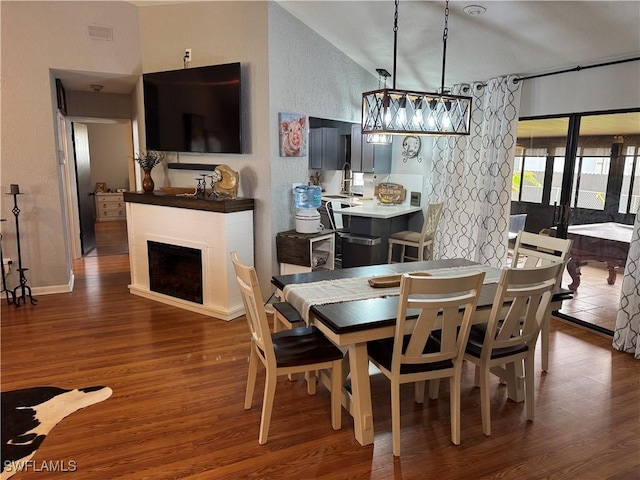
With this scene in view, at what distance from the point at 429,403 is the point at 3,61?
5013mm

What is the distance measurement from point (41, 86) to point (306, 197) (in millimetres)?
2982

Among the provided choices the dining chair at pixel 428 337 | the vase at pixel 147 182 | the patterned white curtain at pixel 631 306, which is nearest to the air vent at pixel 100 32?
the vase at pixel 147 182

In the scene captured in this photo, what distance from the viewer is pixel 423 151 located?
5.59 meters

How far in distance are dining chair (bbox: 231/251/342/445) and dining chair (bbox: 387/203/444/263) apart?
2.84 meters

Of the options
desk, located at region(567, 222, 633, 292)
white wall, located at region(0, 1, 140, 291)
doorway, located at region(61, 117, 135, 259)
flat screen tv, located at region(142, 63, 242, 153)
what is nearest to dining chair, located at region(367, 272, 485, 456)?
desk, located at region(567, 222, 633, 292)

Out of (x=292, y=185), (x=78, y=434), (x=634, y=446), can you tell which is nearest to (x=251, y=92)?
(x=292, y=185)

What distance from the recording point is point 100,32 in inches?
181

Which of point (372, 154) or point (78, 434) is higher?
point (372, 154)

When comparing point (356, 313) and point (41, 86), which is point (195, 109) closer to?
point (41, 86)

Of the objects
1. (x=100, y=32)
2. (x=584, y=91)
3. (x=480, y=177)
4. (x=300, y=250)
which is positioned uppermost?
(x=100, y=32)

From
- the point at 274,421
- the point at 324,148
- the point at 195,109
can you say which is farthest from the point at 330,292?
the point at 324,148

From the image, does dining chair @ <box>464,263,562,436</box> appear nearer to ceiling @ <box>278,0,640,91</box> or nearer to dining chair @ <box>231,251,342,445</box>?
dining chair @ <box>231,251,342,445</box>

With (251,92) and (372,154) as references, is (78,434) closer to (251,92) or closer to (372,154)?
(251,92)

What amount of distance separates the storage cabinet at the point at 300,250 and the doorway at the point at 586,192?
213 cm
